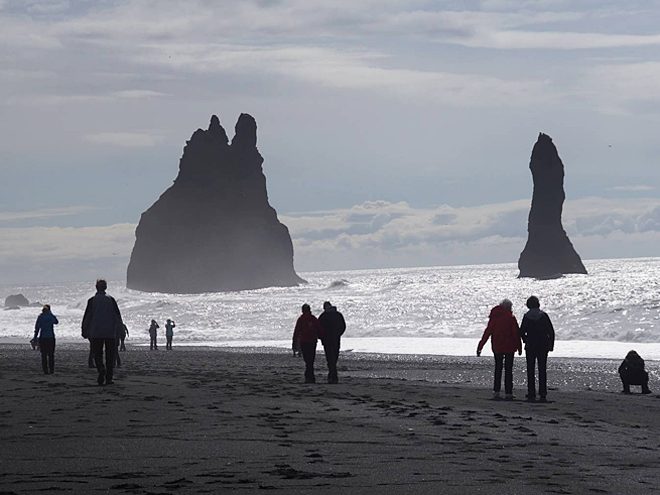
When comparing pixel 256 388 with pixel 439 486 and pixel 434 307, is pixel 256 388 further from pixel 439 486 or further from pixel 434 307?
pixel 434 307

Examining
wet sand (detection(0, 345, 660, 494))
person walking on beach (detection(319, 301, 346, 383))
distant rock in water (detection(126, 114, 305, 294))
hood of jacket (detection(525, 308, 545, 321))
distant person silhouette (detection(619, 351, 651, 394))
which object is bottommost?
wet sand (detection(0, 345, 660, 494))

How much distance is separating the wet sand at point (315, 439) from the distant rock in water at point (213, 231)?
14589cm

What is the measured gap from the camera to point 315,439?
9.71 m

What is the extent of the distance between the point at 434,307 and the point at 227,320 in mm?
18193

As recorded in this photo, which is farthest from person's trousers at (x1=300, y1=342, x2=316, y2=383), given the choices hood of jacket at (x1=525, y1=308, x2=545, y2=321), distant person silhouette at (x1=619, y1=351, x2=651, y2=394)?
distant person silhouette at (x1=619, y1=351, x2=651, y2=394)

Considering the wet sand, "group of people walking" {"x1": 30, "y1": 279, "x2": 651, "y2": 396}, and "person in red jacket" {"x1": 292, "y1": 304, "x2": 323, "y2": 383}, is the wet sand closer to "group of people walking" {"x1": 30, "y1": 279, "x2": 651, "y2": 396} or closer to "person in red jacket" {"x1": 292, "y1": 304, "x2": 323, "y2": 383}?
"group of people walking" {"x1": 30, "y1": 279, "x2": 651, "y2": 396}

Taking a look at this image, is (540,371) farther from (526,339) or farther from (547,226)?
(547,226)

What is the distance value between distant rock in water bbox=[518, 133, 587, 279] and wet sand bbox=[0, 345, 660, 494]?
13592 cm

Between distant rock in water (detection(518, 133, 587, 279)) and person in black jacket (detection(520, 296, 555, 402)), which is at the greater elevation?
Result: distant rock in water (detection(518, 133, 587, 279))

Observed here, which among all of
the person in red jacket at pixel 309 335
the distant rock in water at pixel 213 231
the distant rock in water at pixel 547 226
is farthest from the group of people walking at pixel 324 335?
the distant rock in water at pixel 213 231

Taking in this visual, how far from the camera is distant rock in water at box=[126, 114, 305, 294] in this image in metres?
163

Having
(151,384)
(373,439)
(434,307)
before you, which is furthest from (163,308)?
(373,439)

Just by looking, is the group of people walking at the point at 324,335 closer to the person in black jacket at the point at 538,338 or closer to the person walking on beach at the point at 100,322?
the person walking on beach at the point at 100,322

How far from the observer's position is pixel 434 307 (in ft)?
241
